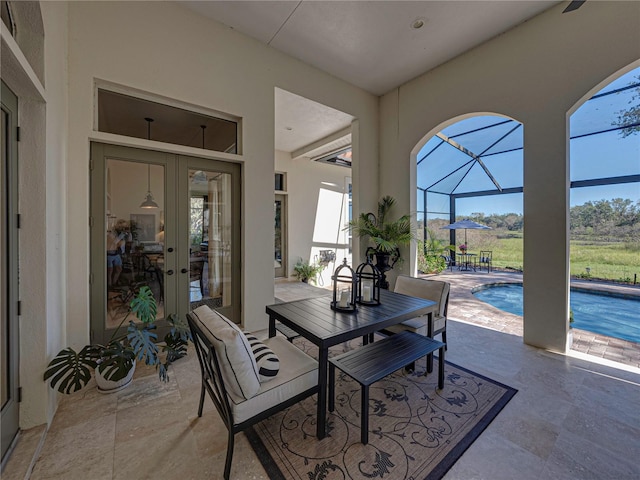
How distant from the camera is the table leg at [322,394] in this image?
1718 millimetres

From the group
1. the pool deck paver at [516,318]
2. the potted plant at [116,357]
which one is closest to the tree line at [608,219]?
the pool deck paver at [516,318]

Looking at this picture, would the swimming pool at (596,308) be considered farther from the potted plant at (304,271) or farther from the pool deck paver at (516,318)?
the potted plant at (304,271)

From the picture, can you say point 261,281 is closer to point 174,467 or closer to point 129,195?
point 129,195

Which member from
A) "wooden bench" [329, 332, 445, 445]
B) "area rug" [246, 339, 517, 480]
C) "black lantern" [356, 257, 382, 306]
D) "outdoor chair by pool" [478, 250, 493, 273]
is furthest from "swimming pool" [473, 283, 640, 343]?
"black lantern" [356, 257, 382, 306]

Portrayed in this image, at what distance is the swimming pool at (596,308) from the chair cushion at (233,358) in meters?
5.27

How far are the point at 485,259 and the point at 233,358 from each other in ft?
33.3

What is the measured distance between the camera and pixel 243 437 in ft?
5.76

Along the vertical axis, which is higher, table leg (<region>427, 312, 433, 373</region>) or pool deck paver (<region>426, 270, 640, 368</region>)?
table leg (<region>427, 312, 433, 373</region>)

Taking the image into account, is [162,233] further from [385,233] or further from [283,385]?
[385,233]

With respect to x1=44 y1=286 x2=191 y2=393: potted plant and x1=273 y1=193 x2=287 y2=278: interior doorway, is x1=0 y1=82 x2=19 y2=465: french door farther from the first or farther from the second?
x1=273 y1=193 x2=287 y2=278: interior doorway

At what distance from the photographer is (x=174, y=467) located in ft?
5.03

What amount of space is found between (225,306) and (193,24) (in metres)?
3.57

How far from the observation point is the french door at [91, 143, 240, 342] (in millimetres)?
2793

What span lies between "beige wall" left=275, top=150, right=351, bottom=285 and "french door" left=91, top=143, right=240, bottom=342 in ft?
11.8
